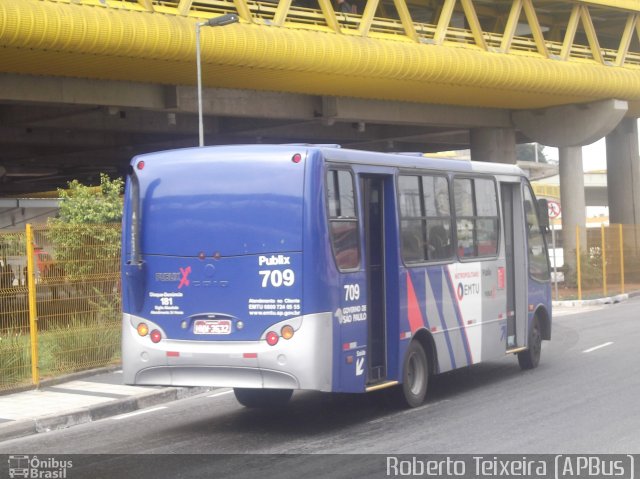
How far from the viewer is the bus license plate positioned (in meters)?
11.0

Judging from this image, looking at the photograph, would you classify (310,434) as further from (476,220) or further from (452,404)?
(476,220)

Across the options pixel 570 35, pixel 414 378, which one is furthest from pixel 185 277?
pixel 570 35

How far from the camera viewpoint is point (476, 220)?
47.0 feet

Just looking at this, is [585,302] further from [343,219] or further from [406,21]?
[343,219]

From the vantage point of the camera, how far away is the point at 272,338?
35.2 ft

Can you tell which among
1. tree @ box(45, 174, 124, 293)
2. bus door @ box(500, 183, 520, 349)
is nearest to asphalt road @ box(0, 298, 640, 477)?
bus door @ box(500, 183, 520, 349)

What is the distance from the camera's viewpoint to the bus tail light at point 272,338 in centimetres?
1071

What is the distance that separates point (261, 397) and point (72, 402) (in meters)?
2.53

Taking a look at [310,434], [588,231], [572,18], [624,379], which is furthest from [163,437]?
[572,18]

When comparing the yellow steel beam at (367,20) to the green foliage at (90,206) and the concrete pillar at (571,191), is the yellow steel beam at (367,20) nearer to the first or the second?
the green foliage at (90,206)

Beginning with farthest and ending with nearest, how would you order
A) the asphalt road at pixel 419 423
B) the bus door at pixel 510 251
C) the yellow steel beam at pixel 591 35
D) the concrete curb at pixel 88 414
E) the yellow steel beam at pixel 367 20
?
1. the yellow steel beam at pixel 591 35
2. the yellow steel beam at pixel 367 20
3. the bus door at pixel 510 251
4. the concrete curb at pixel 88 414
5. the asphalt road at pixel 419 423

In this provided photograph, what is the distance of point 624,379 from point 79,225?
8219mm

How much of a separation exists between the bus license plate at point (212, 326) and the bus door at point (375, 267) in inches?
68.5

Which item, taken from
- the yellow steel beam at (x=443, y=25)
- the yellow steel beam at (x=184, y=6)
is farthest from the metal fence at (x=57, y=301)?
the yellow steel beam at (x=443, y=25)
